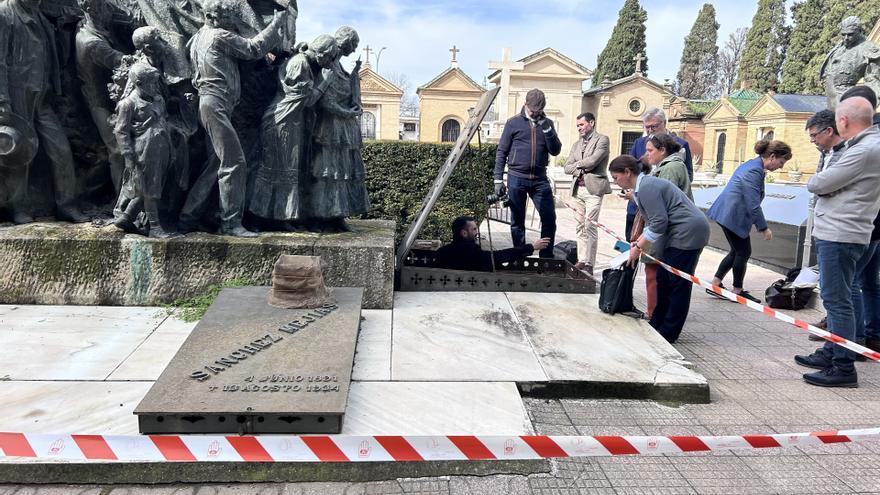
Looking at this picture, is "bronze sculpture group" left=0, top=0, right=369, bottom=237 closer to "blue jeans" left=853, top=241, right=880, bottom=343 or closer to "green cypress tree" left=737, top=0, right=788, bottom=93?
"blue jeans" left=853, top=241, right=880, bottom=343

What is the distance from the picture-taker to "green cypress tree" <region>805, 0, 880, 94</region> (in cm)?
2764

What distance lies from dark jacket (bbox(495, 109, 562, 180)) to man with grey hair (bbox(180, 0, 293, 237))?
9.16 feet

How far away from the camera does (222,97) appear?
4520mm

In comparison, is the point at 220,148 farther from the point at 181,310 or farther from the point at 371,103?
the point at 371,103

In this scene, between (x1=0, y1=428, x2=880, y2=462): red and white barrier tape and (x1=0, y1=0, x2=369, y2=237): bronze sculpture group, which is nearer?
(x1=0, y1=428, x2=880, y2=462): red and white barrier tape

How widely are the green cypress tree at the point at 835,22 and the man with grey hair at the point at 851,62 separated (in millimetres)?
25112

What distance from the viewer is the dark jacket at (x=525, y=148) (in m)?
6.39

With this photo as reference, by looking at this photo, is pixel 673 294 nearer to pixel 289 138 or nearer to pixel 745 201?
pixel 745 201

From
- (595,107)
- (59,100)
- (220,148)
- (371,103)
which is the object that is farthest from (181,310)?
(595,107)

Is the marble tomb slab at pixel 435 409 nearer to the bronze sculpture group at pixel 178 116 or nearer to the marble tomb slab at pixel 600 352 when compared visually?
the marble tomb slab at pixel 600 352

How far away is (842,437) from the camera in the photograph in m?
2.46

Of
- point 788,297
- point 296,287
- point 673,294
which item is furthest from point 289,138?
point 788,297

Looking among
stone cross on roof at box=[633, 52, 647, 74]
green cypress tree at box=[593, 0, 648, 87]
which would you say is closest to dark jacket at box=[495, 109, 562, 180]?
stone cross on roof at box=[633, 52, 647, 74]

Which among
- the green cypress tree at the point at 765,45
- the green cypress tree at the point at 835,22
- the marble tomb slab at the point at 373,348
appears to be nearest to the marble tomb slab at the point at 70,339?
the marble tomb slab at the point at 373,348
